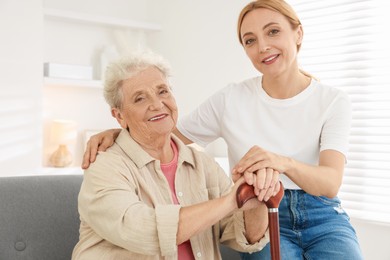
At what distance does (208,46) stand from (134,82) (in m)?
2.71

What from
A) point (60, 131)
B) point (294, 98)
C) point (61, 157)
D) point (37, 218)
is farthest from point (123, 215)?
point (60, 131)

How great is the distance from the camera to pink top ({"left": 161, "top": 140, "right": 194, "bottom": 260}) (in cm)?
165

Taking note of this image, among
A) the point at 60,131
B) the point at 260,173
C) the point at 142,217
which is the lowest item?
the point at 142,217

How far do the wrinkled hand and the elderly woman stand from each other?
22 mm

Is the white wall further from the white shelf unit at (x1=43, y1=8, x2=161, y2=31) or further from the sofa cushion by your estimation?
the sofa cushion

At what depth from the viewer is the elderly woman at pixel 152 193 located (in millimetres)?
1426

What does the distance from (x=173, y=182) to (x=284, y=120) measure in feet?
1.64

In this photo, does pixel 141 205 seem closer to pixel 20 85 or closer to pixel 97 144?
pixel 97 144

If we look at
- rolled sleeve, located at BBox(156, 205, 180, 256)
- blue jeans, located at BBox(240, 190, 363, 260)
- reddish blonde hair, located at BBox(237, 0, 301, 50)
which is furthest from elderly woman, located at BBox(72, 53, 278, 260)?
reddish blonde hair, located at BBox(237, 0, 301, 50)

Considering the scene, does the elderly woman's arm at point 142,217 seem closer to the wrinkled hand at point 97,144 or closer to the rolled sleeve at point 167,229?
the rolled sleeve at point 167,229

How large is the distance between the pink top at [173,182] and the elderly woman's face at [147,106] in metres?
0.10

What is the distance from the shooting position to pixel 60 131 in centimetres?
425

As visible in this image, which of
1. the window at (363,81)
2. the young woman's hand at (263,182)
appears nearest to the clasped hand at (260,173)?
the young woman's hand at (263,182)

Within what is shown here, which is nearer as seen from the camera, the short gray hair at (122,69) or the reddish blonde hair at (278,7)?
the short gray hair at (122,69)
